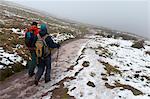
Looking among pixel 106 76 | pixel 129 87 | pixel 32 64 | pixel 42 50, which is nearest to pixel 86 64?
pixel 106 76

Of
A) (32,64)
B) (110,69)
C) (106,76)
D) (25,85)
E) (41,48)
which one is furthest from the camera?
(110,69)

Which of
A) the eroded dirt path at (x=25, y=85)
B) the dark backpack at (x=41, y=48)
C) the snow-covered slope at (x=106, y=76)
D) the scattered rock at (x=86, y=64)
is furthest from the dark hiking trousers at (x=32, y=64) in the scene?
the scattered rock at (x=86, y=64)

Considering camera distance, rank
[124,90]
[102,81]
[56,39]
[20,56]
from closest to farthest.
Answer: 1. [124,90]
2. [102,81]
3. [20,56]
4. [56,39]

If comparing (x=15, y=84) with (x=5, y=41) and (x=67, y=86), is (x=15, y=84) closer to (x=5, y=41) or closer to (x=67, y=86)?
(x=67, y=86)

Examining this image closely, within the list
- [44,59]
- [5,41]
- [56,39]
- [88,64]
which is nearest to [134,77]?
[88,64]

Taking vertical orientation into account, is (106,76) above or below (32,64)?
below

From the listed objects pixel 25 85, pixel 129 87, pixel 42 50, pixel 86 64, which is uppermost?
pixel 42 50

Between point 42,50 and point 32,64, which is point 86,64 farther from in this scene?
point 42,50

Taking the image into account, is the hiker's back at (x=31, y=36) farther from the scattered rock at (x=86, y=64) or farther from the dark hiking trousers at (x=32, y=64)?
the scattered rock at (x=86, y=64)

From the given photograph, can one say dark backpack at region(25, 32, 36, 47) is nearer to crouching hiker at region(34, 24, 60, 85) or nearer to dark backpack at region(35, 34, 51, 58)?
crouching hiker at region(34, 24, 60, 85)

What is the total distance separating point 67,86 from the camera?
58.6ft

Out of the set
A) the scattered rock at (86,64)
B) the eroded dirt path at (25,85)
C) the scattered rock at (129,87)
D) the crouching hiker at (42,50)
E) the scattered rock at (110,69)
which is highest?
the crouching hiker at (42,50)

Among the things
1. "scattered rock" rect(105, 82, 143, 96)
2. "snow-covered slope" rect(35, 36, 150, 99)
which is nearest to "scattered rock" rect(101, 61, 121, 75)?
"snow-covered slope" rect(35, 36, 150, 99)

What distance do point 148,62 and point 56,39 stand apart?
11116 millimetres
